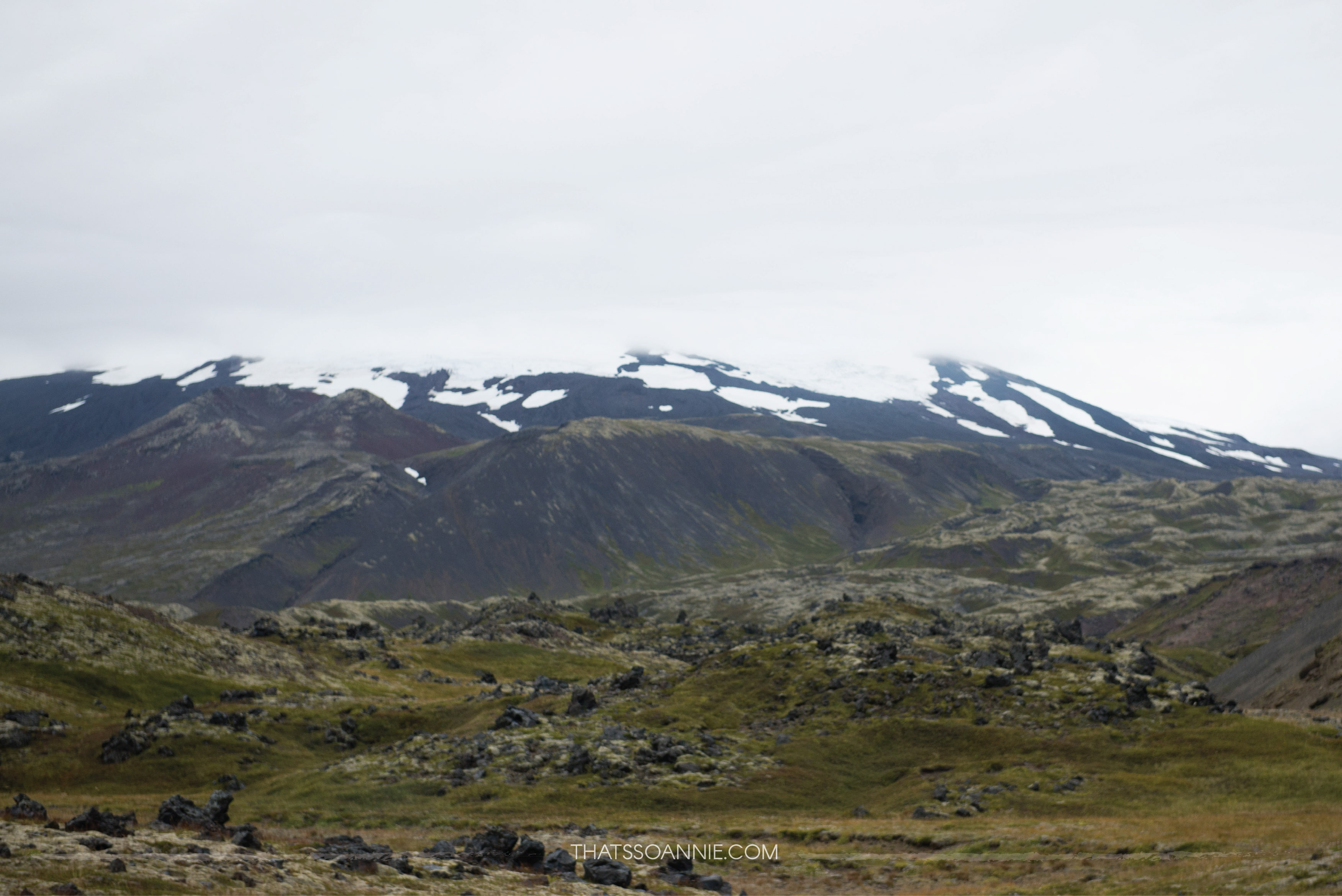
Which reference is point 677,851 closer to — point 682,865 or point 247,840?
point 682,865

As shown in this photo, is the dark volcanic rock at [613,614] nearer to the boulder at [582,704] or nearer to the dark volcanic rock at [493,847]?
the boulder at [582,704]

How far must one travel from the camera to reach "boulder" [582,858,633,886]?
31.5 meters

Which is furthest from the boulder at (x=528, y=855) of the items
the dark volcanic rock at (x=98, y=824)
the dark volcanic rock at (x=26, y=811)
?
the dark volcanic rock at (x=26, y=811)

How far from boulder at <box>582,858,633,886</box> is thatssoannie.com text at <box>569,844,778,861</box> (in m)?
4.14

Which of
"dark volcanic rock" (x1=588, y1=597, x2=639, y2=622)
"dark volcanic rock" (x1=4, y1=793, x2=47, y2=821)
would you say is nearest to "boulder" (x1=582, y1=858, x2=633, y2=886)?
"dark volcanic rock" (x1=4, y1=793, x2=47, y2=821)

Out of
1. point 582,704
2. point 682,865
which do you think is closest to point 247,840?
point 682,865

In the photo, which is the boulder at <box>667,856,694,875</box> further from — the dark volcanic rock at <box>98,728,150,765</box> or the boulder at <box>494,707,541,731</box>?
the dark volcanic rock at <box>98,728,150,765</box>

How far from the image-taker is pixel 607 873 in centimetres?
3166

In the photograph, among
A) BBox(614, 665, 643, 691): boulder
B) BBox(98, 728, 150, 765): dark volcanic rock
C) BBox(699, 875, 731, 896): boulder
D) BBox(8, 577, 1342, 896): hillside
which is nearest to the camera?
BBox(8, 577, 1342, 896): hillside

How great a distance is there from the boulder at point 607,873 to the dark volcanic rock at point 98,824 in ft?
47.4

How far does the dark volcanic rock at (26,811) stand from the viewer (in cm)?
3400

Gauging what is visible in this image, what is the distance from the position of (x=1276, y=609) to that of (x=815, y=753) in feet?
385

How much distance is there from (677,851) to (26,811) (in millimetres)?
25155

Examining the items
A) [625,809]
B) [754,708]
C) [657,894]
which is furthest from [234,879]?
[754,708]
